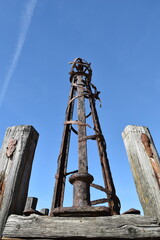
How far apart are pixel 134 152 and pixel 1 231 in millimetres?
1507

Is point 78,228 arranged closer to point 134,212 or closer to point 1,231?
point 134,212

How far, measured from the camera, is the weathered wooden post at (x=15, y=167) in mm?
1576

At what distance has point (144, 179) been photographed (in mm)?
1737

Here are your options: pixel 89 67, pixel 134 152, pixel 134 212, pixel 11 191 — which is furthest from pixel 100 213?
pixel 89 67

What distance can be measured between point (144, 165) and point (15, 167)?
1348 millimetres

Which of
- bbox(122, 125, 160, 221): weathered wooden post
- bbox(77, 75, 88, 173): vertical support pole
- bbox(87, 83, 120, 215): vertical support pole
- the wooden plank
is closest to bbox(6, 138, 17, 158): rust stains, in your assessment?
the wooden plank

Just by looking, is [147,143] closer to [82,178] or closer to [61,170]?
[82,178]

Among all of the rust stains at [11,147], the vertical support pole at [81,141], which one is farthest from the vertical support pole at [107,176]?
the rust stains at [11,147]

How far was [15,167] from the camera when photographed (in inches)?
69.2

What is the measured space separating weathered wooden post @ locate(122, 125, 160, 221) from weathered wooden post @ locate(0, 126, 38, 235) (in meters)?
1.18

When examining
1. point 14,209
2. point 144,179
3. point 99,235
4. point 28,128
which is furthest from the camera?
point 28,128

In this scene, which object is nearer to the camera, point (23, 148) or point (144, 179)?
point (144, 179)

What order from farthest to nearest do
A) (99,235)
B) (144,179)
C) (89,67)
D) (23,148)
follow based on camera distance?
(89,67)
(23,148)
(144,179)
(99,235)

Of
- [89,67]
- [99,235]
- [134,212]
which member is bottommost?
[99,235]
